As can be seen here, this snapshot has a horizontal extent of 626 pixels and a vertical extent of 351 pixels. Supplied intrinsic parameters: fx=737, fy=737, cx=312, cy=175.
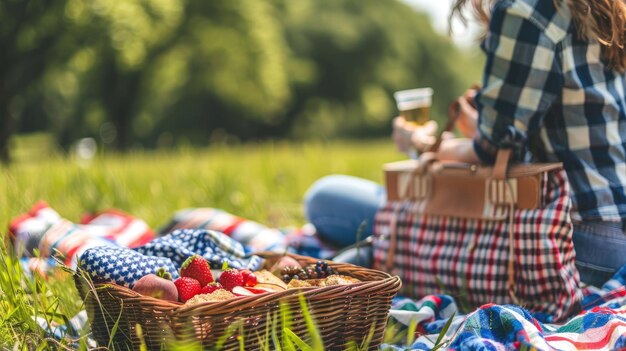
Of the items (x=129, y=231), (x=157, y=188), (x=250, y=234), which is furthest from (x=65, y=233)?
(x=157, y=188)

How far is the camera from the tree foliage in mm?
16281

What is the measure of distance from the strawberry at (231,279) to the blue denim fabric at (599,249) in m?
1.18

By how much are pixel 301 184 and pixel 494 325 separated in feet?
10.9

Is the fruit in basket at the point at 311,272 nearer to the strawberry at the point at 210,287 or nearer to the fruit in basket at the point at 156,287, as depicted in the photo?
the strawberry at the point at 210,287

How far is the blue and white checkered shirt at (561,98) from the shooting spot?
227cm

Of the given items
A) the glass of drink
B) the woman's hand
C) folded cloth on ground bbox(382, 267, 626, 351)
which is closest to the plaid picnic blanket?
folded cloth on ground bbox(382, 267, 626, 351)

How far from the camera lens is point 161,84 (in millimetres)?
23906

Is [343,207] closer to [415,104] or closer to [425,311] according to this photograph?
[415,104]

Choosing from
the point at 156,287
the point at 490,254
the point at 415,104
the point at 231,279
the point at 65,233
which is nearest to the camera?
the point at 156,287

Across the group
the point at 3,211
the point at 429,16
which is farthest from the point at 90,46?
the point at 429,16

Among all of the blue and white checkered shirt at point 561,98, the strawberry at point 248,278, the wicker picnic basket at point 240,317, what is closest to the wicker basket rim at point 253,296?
the wicker picnic basket at point 240,317

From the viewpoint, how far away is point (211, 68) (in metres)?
23.0

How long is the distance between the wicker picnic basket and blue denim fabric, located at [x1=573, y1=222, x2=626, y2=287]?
2.78ft

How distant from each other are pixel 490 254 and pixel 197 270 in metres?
1.06
